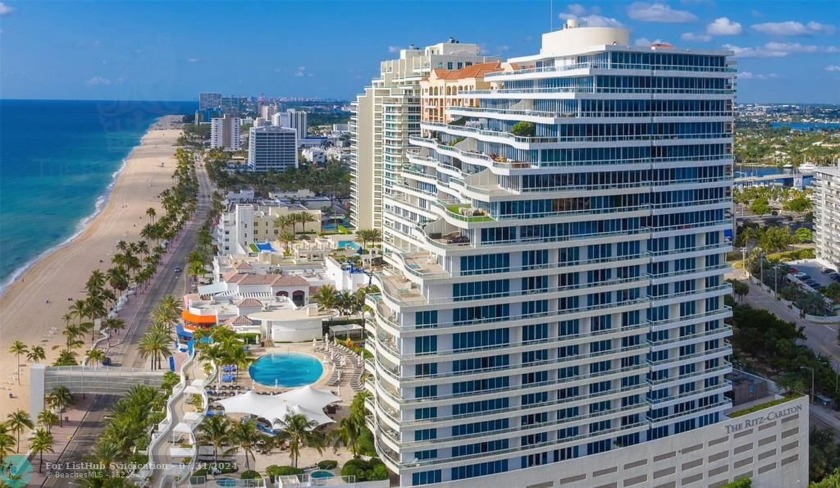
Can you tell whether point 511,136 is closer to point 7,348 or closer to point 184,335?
point 184,335

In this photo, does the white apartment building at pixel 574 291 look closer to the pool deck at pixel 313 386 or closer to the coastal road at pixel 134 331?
the pool deck at pixel 313 386

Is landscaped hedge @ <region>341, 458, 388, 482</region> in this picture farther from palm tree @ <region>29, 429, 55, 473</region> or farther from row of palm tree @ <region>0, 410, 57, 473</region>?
row of palm tree @ <region>0, 410, 57, 473</region>

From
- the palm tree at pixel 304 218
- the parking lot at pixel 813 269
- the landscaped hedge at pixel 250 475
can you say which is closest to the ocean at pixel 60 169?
the palm tree at pixel 304 218

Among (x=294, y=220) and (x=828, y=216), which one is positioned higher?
(x=828, y=216)

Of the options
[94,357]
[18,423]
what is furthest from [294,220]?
[18,423]

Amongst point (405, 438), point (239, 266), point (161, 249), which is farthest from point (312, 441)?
point (161, 249)

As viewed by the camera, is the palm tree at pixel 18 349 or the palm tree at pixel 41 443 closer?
the palm tree at pixel 41 443

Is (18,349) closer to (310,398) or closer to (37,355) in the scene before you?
(37,355)
